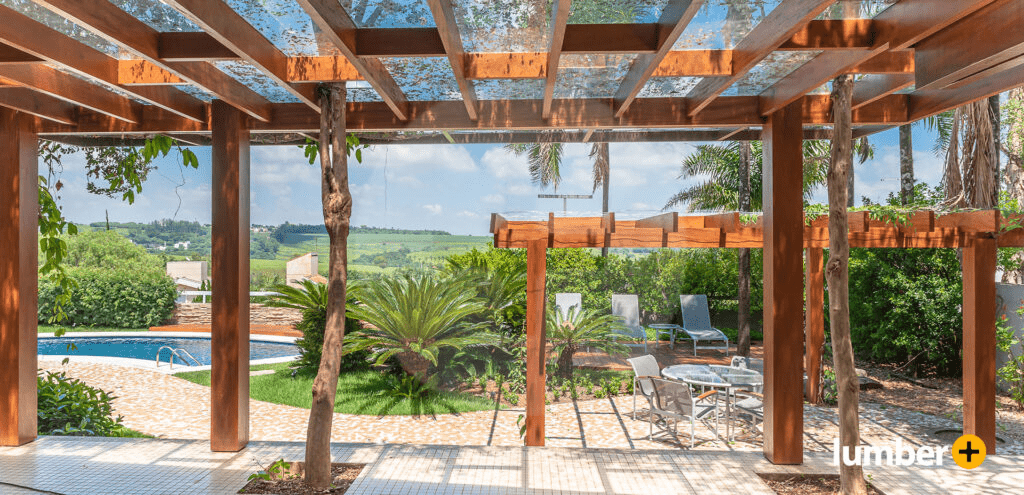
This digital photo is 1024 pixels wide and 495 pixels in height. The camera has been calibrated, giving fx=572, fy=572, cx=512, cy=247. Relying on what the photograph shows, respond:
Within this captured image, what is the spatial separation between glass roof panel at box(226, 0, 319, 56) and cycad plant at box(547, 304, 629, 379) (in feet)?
13.1

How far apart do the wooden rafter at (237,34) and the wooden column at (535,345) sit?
7.20 feet

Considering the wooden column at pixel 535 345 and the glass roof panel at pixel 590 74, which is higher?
the glass roof panel at pixel 590 74

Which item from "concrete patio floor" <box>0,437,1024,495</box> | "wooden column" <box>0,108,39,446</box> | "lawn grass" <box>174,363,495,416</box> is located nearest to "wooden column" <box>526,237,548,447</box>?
"concrete patio floor" <box>0,437,1024,495</box>

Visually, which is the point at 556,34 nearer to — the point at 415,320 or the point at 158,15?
the point at 158,15

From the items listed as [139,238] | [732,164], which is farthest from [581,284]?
[139,238]

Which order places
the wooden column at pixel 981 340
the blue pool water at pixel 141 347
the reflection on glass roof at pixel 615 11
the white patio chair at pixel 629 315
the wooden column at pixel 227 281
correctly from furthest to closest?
the blue pool water at pixel 141 347 < the white patio chair at pixel 629 315 < the wooden column at pixel 981 340 < the wooden column at pixel 227 281 < the reflection on glass roof at pixel 615 11

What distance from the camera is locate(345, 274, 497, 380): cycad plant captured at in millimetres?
6824

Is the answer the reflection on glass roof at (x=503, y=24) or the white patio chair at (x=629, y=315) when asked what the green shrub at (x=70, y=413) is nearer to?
the reflection on glass roof at (x=503, y=24)

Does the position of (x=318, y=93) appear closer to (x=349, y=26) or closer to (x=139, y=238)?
(x=349, y=26)

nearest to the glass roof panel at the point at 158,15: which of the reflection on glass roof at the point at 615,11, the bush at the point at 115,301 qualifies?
the reflection on glass roof at the point at 615,11

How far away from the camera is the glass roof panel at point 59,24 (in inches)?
111

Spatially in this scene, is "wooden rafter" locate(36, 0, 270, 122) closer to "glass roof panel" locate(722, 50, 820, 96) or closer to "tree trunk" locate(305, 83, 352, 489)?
"tree trunk" locate(305, 83, 352, 489)

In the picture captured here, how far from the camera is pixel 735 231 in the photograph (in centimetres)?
510

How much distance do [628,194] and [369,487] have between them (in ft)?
45.5
